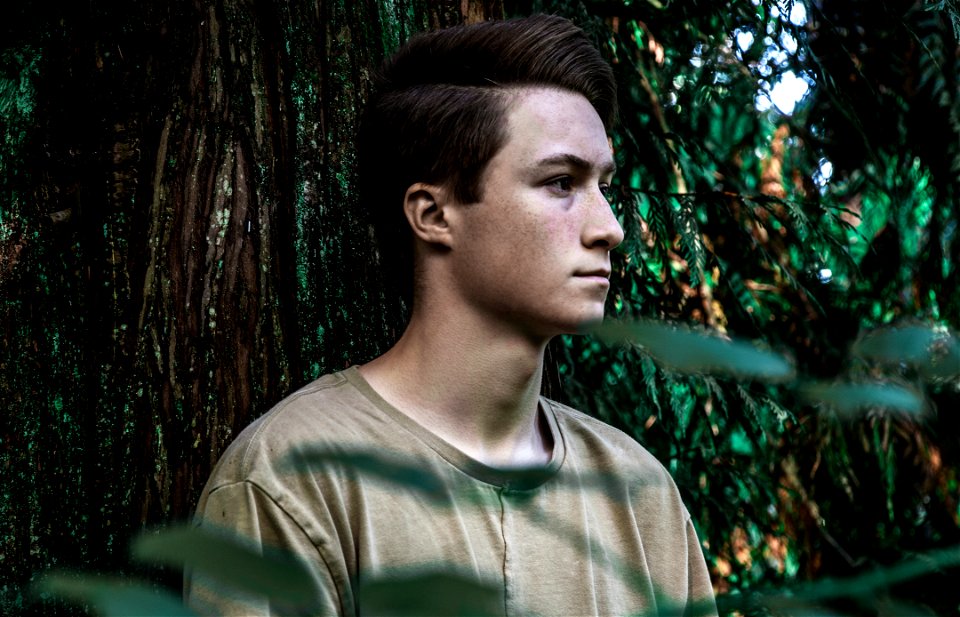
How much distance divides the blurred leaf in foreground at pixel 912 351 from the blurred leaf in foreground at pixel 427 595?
20 cm

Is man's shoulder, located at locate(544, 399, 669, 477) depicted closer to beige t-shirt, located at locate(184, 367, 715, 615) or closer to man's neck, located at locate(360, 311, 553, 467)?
beige t-shirt, located at locate(184, 367, 715, 615)

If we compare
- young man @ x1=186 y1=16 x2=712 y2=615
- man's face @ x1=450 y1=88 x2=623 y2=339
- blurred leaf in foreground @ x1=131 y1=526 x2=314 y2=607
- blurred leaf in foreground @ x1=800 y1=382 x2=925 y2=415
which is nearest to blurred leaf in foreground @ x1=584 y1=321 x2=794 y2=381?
blurred leaf in foreground @ x1=800 y1=382 x2=925 y2=415

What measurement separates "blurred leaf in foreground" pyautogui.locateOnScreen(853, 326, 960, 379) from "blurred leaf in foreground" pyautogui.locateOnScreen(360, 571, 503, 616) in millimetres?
201

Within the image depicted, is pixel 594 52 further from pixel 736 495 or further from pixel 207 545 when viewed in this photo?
pixel 207 545

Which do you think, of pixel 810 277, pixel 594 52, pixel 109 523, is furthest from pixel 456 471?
Result: pixel 810 277

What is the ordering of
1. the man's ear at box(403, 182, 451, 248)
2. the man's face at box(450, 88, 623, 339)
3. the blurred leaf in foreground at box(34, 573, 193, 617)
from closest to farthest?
the blurred leaf in foreground at box(34, 573, 193, 617)
the man's face at box(450, 88, 623, 339)
the man's ear at box(403, 182, 451, 248)

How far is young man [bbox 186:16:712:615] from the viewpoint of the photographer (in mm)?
1620

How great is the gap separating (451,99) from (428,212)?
0.22 m

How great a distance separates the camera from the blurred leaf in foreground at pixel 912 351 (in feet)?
1.51

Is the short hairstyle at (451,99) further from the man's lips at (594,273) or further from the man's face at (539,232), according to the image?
the man's lips at (594,273)

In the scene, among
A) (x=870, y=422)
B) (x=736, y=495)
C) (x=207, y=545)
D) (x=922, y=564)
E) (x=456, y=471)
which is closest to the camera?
(x=207, y=545)

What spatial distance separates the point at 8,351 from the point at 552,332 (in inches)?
40.4

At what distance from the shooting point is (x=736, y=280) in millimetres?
2990

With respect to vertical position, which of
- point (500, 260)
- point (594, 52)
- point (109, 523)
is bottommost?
point (109, 523)
